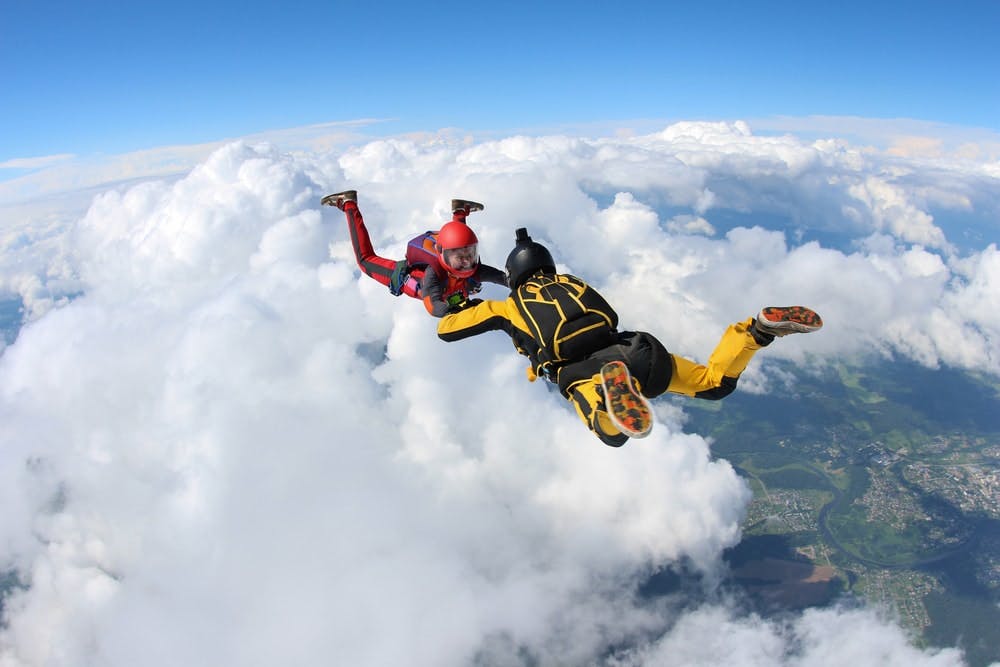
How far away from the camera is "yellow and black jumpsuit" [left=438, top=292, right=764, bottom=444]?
4.84 m

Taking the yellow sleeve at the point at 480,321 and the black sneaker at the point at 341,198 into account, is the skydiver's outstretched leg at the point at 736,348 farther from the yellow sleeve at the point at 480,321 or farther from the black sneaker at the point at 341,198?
the black sneaker at the point at 341,198

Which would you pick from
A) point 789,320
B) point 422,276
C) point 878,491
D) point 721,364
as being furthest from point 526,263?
point 878,491

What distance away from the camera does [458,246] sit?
702 cm

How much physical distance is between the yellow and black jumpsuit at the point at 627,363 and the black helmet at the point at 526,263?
361 millimetres

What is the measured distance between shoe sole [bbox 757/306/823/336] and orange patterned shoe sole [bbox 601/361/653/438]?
4.75 ft

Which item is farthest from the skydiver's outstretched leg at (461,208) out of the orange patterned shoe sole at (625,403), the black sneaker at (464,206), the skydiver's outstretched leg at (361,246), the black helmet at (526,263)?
the orange patterned shoe sole at (625,403)

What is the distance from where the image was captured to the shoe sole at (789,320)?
4.42 metres

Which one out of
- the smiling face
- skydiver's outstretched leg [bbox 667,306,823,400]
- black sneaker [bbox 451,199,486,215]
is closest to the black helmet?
the smiling face

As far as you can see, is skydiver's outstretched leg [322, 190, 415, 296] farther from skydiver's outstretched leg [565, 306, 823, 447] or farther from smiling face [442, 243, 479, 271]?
skydiver's outstretched leg [565, 306, 823, 447]

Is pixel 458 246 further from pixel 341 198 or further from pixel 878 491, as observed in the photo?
pixel 878 491

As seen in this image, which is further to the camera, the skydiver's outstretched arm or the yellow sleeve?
the skydiver's outstretched arm

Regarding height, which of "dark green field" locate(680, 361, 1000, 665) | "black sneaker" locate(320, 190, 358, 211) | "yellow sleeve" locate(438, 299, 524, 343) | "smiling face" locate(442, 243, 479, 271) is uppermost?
"black sneaker" locate(320, 190, 358, 211)

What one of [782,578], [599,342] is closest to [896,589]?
[782,578]

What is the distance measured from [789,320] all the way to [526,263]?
2.90m
